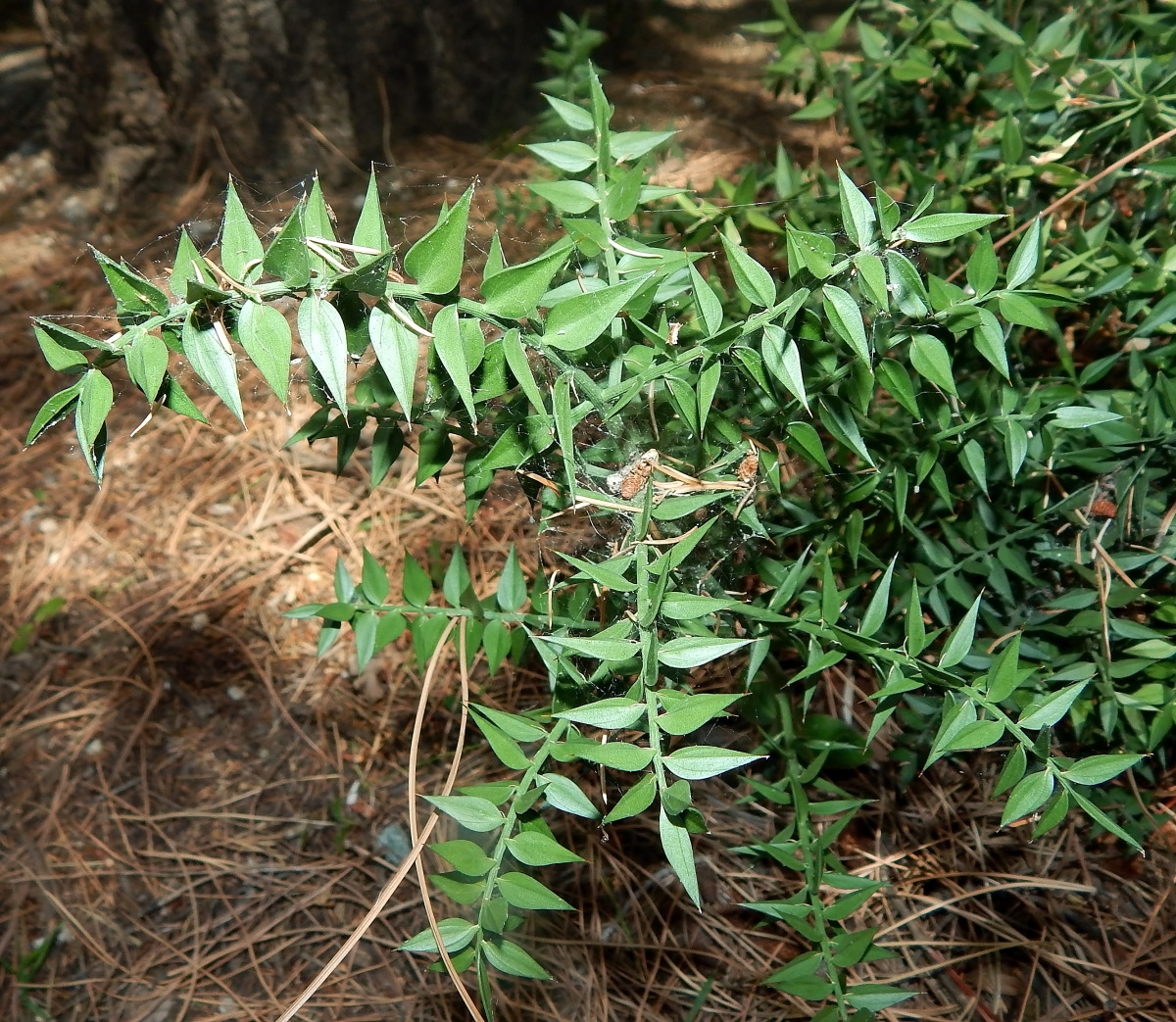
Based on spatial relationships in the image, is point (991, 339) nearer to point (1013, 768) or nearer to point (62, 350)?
point (1013, 768)

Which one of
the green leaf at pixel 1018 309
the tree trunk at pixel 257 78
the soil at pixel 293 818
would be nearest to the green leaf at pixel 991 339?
the green leaf at pixel 1018 309

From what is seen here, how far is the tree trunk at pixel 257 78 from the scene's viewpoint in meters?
2.19

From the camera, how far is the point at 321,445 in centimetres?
193

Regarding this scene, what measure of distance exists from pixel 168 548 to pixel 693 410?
4.58 ft

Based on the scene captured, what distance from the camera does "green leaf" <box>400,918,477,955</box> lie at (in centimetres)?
71

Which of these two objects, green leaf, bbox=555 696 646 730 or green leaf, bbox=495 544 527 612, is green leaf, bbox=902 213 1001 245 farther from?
green leaf, bbox=495 544 527 612

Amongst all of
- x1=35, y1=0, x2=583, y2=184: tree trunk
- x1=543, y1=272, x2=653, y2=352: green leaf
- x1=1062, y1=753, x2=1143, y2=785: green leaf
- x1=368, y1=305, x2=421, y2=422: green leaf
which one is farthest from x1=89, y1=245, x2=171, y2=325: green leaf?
x1=35, y1=0, x2=583, y2=184: tree trunk

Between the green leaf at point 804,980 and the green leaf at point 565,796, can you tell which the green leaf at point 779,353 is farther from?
the green leaf at point 804,980

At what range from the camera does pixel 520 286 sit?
24.3 inches

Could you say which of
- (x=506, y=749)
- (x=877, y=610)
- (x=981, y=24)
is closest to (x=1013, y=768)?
(x=877, y=610)

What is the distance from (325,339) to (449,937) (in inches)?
18.6

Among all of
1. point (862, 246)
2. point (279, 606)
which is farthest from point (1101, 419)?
point (279, 606)

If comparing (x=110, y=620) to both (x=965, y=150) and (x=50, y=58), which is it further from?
(x=965, y=150)

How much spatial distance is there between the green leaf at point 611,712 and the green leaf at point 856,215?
0.38 meters
